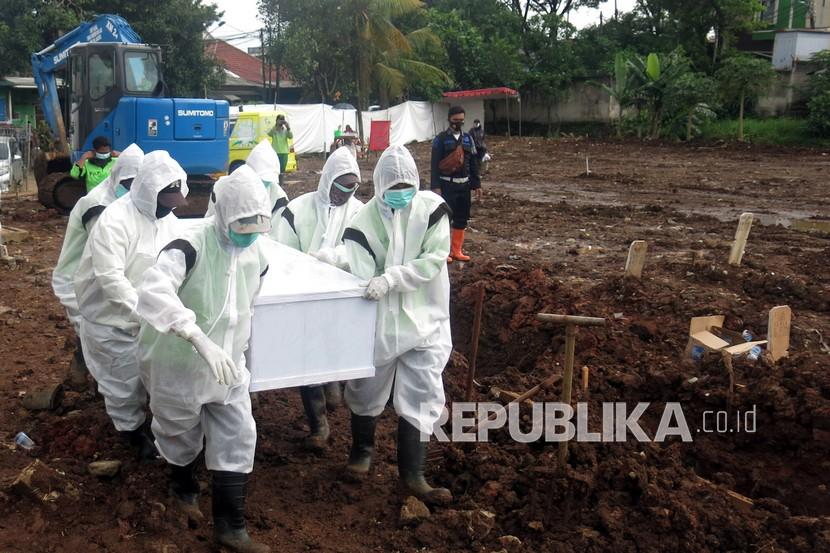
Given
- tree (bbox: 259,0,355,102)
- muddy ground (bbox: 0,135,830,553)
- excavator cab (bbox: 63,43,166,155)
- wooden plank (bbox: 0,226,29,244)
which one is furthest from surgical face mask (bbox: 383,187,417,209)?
tree (bbox: 259,0,355,102)

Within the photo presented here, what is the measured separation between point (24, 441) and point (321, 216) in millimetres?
2102

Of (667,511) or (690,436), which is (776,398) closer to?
(690,436)

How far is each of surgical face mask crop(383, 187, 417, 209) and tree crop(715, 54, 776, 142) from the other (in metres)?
22.5

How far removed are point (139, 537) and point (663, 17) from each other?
33.8 m

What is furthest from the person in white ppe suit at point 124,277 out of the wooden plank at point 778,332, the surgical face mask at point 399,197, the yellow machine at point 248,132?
the yellow machine at point 248,132

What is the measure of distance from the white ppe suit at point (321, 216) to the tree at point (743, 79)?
21.7m

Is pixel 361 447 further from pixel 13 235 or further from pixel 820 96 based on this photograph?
pixel 820 96

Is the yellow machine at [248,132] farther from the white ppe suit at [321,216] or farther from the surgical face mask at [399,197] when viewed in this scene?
the surgical face mask at [399,197]

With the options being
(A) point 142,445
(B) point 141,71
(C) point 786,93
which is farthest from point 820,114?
(A) point 142,445

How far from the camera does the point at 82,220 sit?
4.75 meters

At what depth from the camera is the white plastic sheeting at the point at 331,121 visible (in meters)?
26.6

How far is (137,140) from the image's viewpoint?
13.0m

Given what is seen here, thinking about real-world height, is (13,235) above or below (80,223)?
below

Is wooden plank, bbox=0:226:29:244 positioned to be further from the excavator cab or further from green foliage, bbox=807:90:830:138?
green foliage, bbox=807:90:830:138
